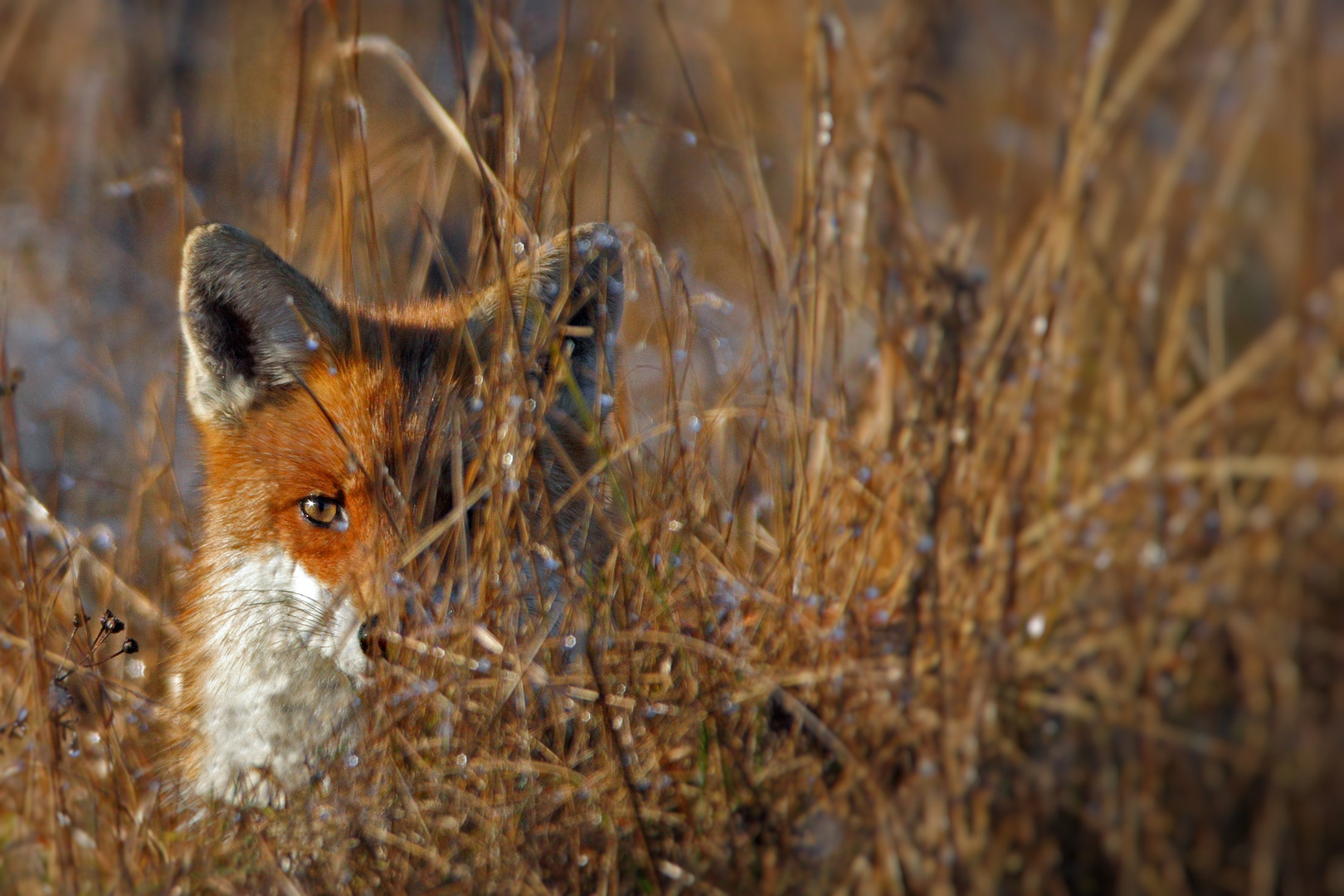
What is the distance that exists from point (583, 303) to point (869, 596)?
92 centimetres

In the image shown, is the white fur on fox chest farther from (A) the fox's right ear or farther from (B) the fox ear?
(B) the fox ear

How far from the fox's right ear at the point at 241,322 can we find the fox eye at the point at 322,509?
33 cm

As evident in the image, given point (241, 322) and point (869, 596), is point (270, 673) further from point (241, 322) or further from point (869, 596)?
point (869, 596)

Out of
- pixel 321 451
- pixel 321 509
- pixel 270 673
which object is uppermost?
pixel 321 451

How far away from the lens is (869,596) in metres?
2.09

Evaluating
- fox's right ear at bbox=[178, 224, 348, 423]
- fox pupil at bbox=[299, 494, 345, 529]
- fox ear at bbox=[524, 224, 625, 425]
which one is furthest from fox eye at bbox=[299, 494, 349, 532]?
fox ear at bbox=[524, 224, 625, 425]

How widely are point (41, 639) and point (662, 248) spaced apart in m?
1.61

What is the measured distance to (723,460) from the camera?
2840 millimetres

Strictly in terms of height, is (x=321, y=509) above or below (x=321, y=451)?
below

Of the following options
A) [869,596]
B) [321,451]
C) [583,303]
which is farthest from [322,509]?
[869,596]

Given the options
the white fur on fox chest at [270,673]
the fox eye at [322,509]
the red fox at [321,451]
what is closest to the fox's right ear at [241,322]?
the red fox at [321,451]

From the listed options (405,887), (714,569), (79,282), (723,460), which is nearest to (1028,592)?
(714,569)

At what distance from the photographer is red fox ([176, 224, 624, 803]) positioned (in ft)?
7.61

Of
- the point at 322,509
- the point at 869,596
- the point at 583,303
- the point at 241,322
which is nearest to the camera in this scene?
the point at 869,596
